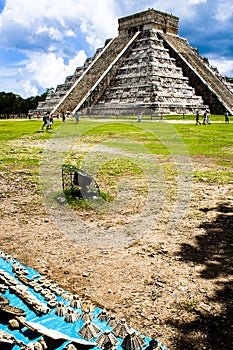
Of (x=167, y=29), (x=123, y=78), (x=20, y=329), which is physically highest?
(x=167, y=29)

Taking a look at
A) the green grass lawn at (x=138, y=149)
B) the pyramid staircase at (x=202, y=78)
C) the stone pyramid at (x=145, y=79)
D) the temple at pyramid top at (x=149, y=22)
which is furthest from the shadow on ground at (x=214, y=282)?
the temple at pyramid top at (x=149, y=22)

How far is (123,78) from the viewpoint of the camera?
4253cm

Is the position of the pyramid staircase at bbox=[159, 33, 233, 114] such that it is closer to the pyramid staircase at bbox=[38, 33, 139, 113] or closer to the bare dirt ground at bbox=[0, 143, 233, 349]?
the pyramid staircase at bbox=[38, 33, 139, 113]

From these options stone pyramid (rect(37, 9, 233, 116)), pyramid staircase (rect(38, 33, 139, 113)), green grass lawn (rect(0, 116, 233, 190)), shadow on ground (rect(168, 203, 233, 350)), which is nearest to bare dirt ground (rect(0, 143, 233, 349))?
shadow on ground (rect(168, 203, 233, 350))

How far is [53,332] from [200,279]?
2033 millimetres

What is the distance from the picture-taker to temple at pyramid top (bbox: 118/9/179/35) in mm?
45875

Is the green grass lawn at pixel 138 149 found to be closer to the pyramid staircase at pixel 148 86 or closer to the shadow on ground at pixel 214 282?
the shadow on ground at pixel 214 282

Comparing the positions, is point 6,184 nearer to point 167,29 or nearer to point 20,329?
point 20,329

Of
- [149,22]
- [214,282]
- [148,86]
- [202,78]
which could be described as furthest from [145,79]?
[214,282]

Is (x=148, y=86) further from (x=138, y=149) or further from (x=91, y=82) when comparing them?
(x=138, y=149)

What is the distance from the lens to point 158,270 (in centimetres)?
497

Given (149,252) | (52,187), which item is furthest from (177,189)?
(149,252)

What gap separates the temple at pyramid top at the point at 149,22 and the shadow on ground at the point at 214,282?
43670 millimetres

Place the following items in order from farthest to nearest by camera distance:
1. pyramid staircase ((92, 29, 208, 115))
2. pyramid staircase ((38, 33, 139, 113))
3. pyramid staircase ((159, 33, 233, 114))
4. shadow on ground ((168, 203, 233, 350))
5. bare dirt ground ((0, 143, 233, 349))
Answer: pyramid staircase ((38, 33, 139, 113)) < pyramid staircase ((159, 33, 233, 114)) < pyramid staircase ((92, 29, 208, 115)) < bare dirt ground ((0, 143, 233, 349)) < shadow on ground ((168, 203, 233, 350))
